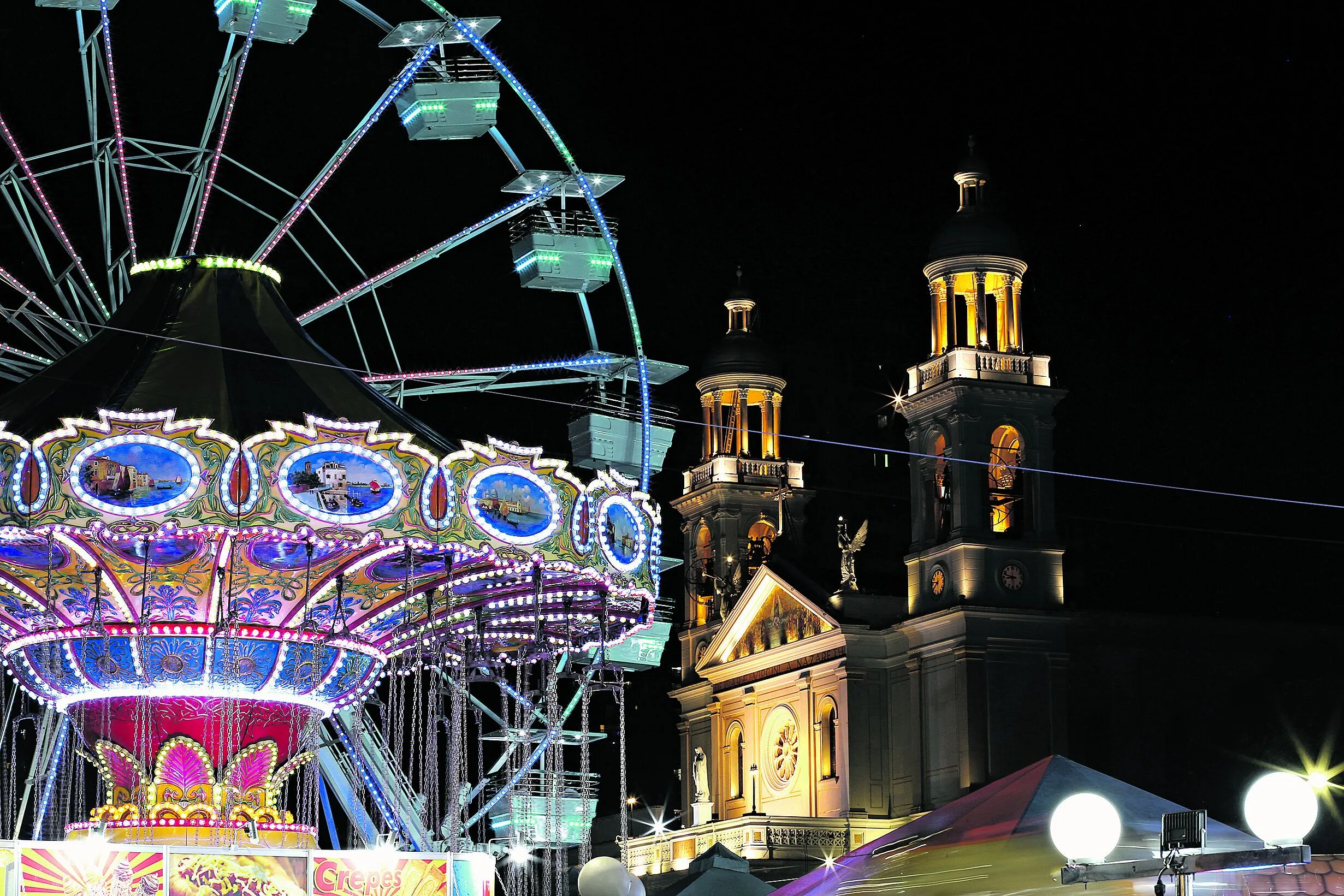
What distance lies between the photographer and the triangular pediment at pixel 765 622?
4947 cm

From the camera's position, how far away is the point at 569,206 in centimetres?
2183

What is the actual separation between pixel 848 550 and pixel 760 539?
6.06m

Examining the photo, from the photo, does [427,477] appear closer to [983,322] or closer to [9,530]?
[9,530]

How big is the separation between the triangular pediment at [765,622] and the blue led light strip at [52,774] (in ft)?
97.0

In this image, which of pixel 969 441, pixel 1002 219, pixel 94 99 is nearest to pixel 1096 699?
pixel 969 441

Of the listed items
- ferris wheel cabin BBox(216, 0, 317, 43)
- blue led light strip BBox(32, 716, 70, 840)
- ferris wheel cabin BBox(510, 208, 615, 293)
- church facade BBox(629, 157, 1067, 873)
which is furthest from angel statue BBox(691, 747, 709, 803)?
ferris wheel cabin BBox(216, 0, 317, 43)

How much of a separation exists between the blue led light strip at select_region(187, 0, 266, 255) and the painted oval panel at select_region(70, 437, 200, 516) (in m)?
3.60

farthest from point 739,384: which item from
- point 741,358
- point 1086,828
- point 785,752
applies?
point 1086,828

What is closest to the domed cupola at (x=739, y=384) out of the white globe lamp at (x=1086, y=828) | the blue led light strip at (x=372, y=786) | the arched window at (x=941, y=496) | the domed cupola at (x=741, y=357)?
the domed cupola at (x=741, y=357)

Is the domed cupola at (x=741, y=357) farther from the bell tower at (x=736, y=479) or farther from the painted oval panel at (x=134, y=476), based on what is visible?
the painted oval panel at (x=134, y=476)

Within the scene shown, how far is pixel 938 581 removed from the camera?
44375 mm

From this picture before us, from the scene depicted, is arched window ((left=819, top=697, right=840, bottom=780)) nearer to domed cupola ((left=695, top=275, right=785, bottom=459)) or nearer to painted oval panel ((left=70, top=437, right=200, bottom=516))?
domed cupola ((left=695, top=275, right=785, bottom=459))

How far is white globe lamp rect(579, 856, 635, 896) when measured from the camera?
1547cm

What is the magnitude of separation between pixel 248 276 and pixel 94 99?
2.97 metres
